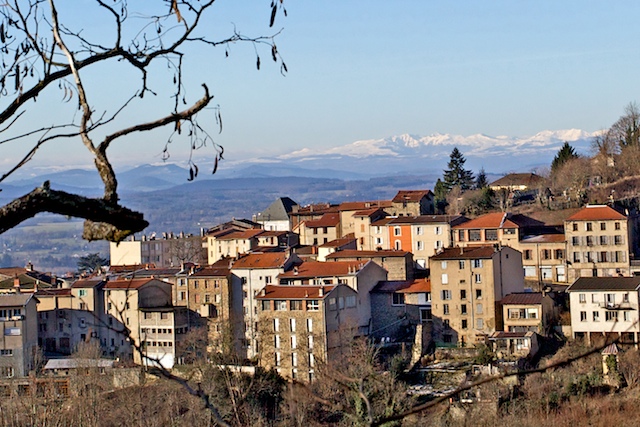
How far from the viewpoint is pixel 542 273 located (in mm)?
36844

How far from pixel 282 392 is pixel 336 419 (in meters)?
1.80

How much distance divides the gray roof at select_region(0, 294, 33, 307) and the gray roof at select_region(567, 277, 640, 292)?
53.3 feet

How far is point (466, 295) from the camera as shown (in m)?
30.9

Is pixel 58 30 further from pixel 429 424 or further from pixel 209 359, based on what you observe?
pixel 209 359

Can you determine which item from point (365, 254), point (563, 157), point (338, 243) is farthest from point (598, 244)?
point (563, 157)

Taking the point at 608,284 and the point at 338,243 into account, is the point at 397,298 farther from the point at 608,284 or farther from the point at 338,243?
the point at 338,243

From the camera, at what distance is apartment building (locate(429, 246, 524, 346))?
3055 cm

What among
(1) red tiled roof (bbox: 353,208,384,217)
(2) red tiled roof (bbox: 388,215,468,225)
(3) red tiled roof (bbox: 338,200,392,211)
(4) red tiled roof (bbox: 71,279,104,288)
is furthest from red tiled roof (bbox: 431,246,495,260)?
(3) red tiled roof (bbox: 338,200,392,211)

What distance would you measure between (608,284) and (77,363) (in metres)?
14.5

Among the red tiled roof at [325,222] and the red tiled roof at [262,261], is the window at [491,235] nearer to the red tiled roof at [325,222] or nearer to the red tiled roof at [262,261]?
the red tiled roof at [262,261]

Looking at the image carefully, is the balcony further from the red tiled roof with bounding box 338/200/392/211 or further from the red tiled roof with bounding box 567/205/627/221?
the red tiled roof with bounding box 338/200/392/211

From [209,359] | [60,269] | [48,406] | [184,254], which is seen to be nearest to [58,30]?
[48,406]

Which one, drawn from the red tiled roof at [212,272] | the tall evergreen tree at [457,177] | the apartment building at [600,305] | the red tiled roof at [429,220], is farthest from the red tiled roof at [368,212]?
the apartment building at [600,305]

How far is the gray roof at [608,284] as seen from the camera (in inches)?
1159
